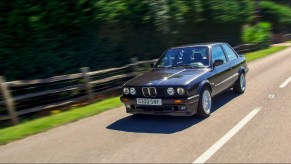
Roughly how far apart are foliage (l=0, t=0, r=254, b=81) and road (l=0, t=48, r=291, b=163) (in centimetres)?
265

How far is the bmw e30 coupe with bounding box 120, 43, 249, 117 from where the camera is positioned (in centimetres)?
688

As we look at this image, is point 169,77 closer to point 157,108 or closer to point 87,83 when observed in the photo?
point 157,108

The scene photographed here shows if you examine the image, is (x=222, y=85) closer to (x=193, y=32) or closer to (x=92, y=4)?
(x=92, y=4)

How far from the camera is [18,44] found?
917 cm

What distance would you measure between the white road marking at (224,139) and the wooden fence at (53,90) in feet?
16.5

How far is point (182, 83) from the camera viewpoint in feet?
22.5

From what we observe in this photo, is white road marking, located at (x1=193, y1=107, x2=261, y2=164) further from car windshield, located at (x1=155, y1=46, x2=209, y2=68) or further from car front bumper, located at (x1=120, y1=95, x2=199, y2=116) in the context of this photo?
car windshield, located at (x1=155, y1=46, x2=209, y2=68)

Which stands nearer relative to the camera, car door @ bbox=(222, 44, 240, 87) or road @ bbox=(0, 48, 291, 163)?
road @ bbox=(0, 48, 291, 163)

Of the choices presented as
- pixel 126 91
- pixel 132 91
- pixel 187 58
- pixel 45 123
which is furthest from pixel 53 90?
pixel 187 58

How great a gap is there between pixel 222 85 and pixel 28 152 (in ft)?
15.8

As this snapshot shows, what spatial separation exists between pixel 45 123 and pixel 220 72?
4.29 m

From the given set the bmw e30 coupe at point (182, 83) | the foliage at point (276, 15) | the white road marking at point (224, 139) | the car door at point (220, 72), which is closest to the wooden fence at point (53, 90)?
the bmw e30 coupe at point (182, 83)

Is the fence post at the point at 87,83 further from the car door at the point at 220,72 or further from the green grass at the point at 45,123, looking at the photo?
the car door at the point at 220,72

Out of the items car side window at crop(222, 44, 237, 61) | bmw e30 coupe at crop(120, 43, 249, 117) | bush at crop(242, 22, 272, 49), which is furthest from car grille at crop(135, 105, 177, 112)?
bush at crop(242, 22, 272, 49)
